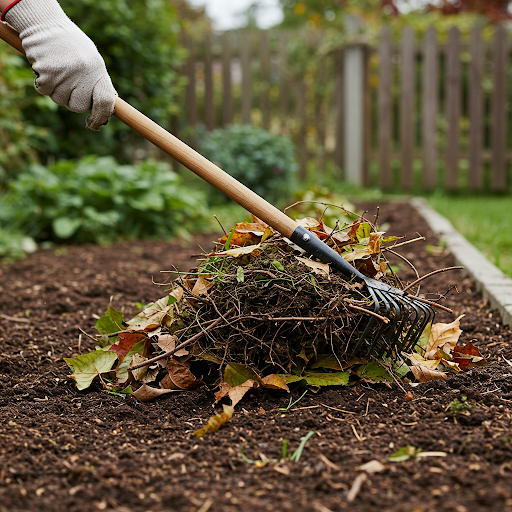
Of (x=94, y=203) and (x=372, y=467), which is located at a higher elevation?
(x=372, y=467)

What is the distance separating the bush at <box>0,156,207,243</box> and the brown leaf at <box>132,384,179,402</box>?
270cm

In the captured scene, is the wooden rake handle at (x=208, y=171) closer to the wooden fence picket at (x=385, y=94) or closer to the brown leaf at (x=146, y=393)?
the brown leaf at (x=146, y=393)

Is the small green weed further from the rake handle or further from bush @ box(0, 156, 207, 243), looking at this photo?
bush @ box(0, 156, 207, 243)

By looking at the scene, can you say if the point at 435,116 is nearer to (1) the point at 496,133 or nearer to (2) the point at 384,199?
(1) the point at 496,133

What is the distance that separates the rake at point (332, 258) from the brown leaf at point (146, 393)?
2.02ft

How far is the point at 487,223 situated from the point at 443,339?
314 cm

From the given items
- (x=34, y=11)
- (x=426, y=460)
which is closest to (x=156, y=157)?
(x=34, y=11)

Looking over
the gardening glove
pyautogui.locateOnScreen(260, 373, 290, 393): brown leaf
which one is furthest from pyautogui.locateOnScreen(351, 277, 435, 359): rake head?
the gardening glove

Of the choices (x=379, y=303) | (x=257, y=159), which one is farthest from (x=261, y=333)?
(x=257, y=159)

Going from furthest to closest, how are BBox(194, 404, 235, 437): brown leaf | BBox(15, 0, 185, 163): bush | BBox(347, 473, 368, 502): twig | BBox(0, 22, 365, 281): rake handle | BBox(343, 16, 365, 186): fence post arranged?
BBox(343, 16, 365, 186): fence post → BBox(15, 0, 185, 163): bush → BBox(0, 22, 365, 281): rake handle → BBox(194, 404, 235, 437): brown leaf → BBox(347, 473, 368, 502): twig

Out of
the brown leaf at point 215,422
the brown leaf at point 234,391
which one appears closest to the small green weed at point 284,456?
the brown leaf at point 215,422

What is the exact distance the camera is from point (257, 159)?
20.2 feet

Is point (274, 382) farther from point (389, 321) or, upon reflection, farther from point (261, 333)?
point (389, 321)

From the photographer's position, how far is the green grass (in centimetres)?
377
